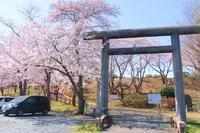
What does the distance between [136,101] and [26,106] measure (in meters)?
12.6

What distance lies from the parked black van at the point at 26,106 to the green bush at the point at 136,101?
10184 millimetres

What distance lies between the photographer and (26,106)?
22.7 metres

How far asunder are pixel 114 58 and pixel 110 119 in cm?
2217

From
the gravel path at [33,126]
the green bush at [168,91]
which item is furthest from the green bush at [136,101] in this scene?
the gravel path at [33,126]

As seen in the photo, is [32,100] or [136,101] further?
[136,101]

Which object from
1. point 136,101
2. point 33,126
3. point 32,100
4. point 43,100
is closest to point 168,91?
point 136,101

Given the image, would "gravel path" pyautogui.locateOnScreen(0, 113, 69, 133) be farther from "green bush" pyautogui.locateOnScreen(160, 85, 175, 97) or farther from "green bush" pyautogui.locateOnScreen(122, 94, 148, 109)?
"green bush" pyautogui.locateOnScreen(160, 85, 175, 97)

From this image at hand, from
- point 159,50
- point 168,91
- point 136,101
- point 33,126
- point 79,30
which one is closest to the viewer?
point 33,126

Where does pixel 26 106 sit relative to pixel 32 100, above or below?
below

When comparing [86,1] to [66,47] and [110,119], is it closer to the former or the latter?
[66,47]

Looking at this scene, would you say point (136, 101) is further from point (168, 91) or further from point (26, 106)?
point (26, 106)

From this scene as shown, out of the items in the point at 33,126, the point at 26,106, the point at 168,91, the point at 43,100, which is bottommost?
the point at 33,126

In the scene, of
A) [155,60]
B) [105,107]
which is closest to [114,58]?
[155,60]

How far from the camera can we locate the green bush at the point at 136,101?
103ft
